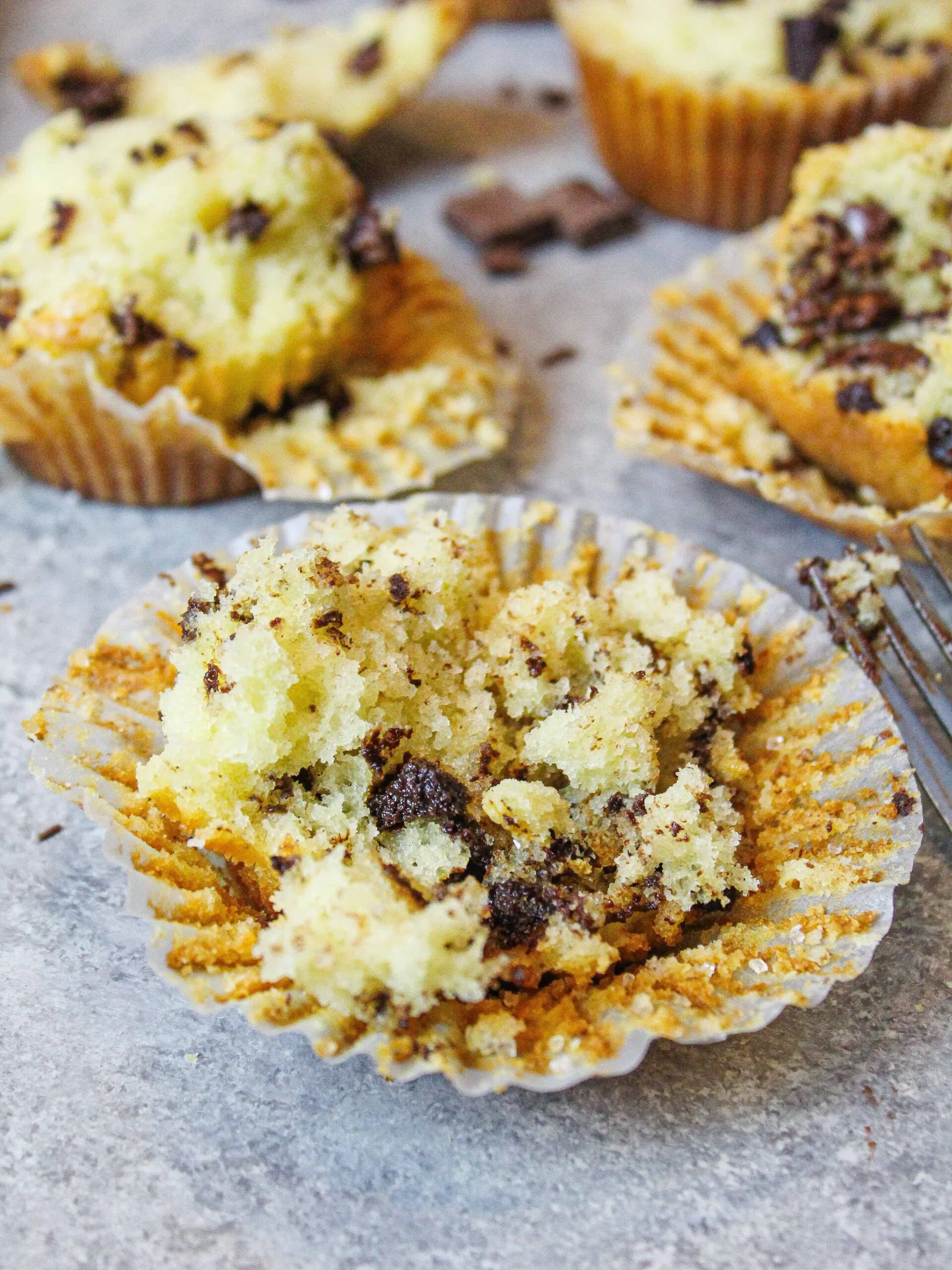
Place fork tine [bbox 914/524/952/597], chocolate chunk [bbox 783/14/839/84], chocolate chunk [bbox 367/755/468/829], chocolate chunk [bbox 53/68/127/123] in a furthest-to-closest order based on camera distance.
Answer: chocolate chunk [bbox 53/68/127/123] → chocolate chunk [bbox 783/14/839/84] → fork tine [bbox 914/524/952/597] → chocolate chunk [bbox 367/755/468/829]

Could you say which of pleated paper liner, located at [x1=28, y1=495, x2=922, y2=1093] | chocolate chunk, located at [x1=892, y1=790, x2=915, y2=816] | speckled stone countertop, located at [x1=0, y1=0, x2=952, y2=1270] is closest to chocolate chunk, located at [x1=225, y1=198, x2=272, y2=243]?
pleated paper liner, located at [x1=28, y1=495, x2=922, y2=1093]

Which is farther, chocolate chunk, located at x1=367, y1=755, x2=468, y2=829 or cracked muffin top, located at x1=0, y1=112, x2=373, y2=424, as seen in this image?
cracked muffin top, located at x1=0, y1=112, x2=373, y2=424

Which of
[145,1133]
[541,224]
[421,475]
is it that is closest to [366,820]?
[145,1133]

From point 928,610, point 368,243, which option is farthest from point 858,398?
point 368,243

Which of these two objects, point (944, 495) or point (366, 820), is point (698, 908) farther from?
point (944, 495)

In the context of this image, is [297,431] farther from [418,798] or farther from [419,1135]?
[419,1135]

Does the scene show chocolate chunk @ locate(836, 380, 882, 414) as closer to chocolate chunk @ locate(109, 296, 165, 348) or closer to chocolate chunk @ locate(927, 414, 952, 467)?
chocolate chunk @ locate(927, 414, 952, 467)
